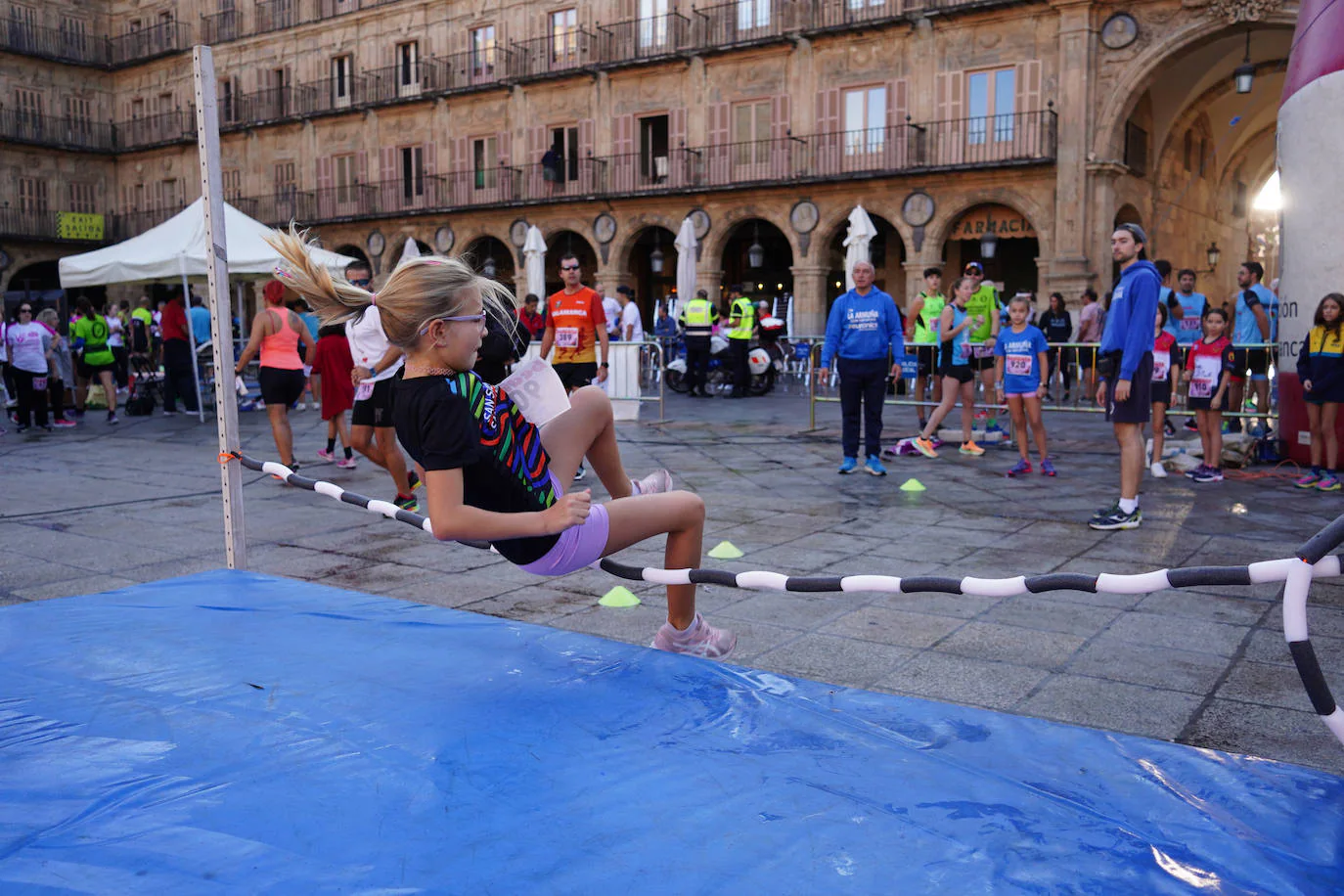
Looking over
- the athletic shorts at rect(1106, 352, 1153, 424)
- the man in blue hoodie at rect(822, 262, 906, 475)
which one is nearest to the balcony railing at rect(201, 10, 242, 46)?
the man in blue hoodie at rect(822, 262, 906, 475)

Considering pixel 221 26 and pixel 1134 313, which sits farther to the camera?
pixel 221 26

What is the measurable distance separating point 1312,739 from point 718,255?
24.0 metres

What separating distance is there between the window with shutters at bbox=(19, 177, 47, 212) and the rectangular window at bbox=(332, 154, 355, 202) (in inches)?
445

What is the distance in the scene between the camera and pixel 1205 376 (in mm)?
8211

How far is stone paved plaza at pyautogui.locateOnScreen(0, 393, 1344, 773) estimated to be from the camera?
3.42 metres

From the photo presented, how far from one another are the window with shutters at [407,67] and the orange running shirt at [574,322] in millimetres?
24471

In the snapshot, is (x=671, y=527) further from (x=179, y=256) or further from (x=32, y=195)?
(x=32, y=195)

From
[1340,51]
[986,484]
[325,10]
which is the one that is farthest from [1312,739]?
[325,10]

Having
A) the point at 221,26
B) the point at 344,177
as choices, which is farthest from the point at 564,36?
the point at 221,26

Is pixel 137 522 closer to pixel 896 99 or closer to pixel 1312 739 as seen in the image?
pixel 1312 739

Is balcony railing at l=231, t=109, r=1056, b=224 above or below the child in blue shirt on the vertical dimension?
above

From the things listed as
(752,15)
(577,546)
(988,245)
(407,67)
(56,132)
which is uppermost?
(407,67)

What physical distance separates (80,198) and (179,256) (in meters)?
27.5

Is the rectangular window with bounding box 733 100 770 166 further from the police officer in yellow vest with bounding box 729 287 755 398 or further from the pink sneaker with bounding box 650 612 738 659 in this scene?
the pink sneaker with bounding box 650 612 738 659
